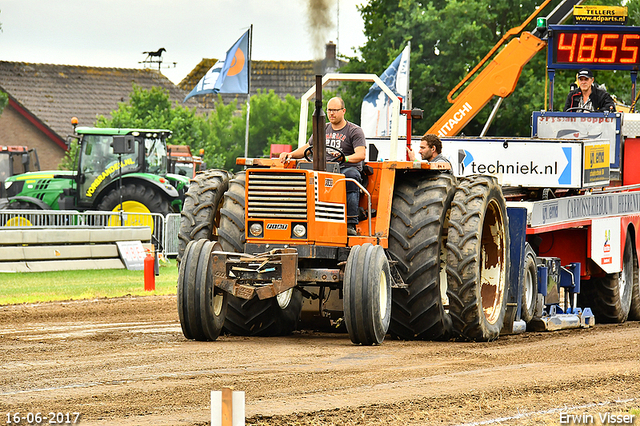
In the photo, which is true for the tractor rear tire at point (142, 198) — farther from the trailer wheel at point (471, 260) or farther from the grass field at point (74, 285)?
the trailer wheel at point (471, 260)

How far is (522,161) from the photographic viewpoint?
12.7m

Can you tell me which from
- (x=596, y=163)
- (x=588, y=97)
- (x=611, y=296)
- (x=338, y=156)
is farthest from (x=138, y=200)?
(x=338, y=156)

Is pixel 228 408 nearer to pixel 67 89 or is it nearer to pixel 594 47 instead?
pixel 594 47

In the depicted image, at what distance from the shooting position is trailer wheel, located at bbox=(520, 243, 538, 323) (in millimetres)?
11516

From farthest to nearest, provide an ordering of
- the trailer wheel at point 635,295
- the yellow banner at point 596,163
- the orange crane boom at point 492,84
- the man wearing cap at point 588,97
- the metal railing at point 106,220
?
1. the metal railing at point 106,220
2. the orange crane boom at point 492,84
3. the man wearing cap at point 588,97
4. the trailer wheel at point 635,295
5. the yellow banner at point 596,163

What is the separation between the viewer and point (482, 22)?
3422 centimetres

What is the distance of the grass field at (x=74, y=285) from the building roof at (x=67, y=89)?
111 feet

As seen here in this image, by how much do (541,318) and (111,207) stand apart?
14.5m

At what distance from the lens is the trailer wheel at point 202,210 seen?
32.7 ft

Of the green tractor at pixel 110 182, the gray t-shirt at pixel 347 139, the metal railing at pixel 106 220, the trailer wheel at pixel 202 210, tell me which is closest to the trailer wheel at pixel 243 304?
the trailer wheel at pixel 202 210

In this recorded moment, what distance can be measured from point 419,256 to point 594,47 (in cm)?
780

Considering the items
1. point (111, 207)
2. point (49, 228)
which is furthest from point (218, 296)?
point (111, 207)

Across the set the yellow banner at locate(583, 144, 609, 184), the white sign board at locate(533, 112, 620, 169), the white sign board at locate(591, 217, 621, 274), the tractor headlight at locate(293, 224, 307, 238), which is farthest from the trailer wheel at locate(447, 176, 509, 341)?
the white sign board at locate(533, 112, 620, 169)

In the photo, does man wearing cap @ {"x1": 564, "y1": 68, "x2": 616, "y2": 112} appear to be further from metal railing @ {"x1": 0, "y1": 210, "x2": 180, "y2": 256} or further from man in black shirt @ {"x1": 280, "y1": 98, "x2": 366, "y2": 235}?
metal railing @ {"x1": 0, "y1": 210, "x2": 180, "y2": 256}
